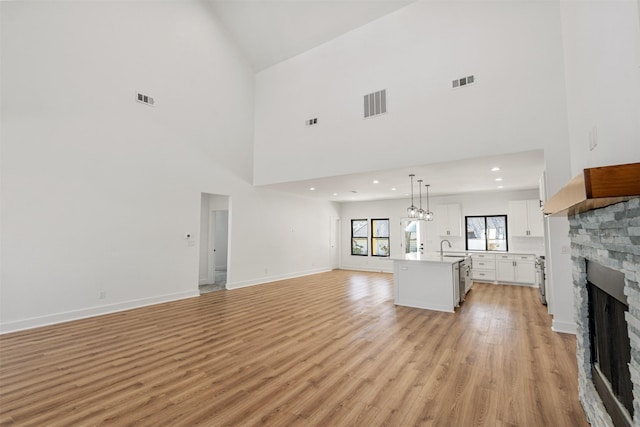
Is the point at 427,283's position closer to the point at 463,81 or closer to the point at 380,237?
the point at 463,81

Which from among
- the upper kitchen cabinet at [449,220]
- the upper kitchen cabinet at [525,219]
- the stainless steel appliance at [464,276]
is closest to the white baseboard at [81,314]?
the stainless steel appliance at [464,276]

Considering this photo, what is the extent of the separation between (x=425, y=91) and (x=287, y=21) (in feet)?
12.4

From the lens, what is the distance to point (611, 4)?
1.58 meters

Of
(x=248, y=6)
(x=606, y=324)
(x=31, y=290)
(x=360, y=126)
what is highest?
(x=248, y=6)

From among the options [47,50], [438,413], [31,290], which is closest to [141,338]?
[31,290]

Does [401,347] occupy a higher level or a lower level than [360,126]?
lower

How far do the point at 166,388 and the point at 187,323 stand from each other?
2017mm

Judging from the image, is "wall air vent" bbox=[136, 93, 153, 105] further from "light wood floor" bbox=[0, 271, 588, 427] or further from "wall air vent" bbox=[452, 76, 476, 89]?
"wall air vent" bbox=[452, 76, 476, 89]

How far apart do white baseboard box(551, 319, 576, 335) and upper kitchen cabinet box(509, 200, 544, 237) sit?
13.3ft

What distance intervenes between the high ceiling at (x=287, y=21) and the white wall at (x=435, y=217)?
5622 mm

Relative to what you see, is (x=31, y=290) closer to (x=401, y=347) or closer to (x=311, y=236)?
(x=401, y=347)

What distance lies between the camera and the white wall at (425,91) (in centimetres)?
426

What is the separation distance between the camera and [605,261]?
1.54m

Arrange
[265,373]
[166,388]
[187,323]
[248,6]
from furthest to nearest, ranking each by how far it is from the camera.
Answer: [248,6] < [187,323] < [265,373] < [166,388]
